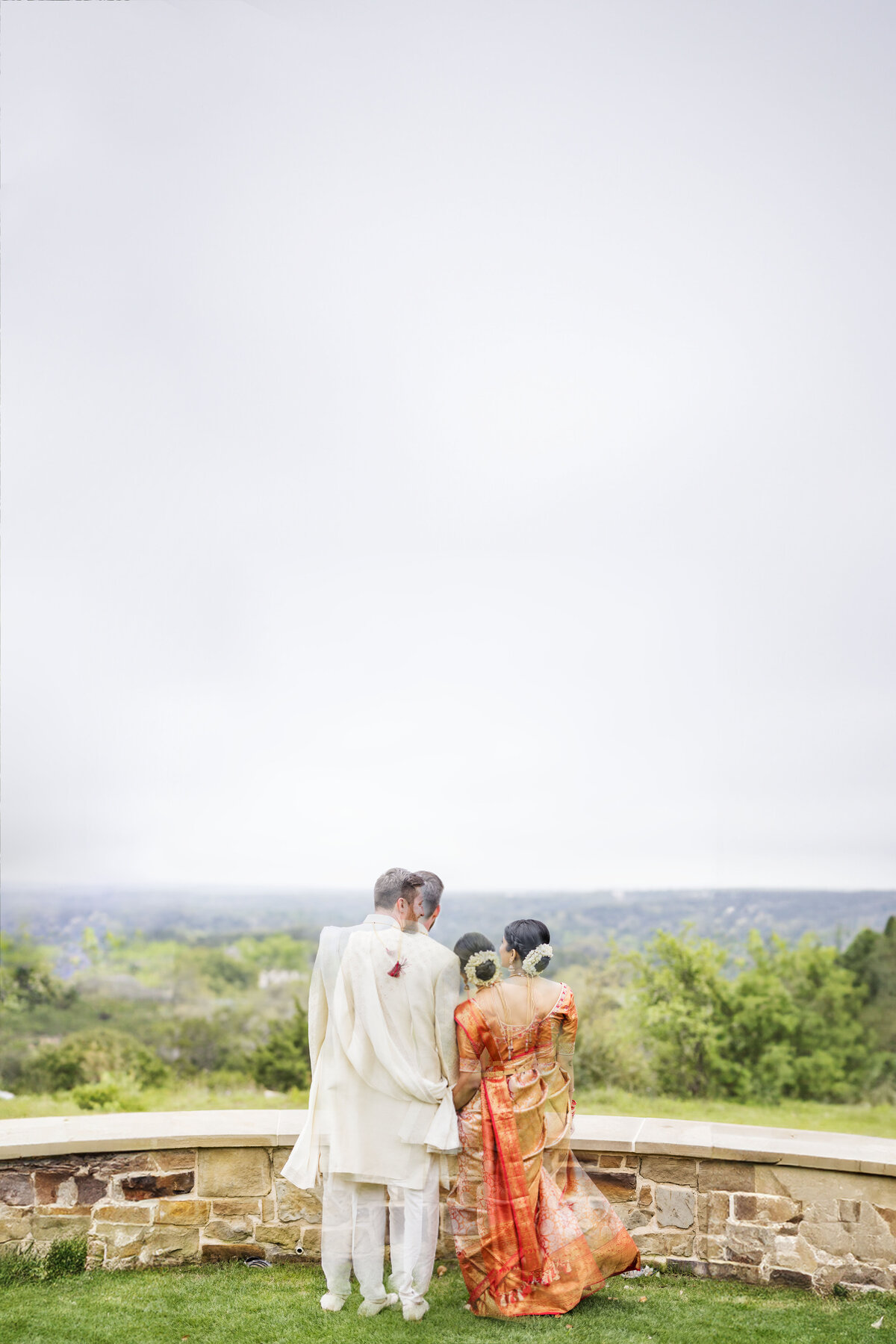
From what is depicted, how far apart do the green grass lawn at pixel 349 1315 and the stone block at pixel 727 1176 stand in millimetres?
350


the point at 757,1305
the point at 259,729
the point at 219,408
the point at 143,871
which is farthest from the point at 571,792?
the point at 757,1305

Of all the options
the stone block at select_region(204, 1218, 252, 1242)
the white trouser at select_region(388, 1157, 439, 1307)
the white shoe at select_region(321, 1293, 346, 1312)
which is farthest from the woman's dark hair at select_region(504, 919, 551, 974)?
the stone block at select_region(204, 1218, 252, 1242)

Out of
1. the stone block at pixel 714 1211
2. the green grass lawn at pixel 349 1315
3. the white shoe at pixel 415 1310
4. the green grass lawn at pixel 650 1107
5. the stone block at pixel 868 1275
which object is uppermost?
the stone block at pixel 714 1211

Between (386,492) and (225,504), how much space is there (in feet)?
11.0

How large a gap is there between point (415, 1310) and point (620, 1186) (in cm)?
97

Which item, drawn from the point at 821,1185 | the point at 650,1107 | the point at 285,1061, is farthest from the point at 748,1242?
the point at 285,1061

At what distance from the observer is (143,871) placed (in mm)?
21453

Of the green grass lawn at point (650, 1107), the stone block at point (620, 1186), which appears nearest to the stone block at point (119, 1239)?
the stone block at point (620, 1186)

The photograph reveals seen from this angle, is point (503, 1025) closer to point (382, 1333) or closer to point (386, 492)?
point (382, 1333)

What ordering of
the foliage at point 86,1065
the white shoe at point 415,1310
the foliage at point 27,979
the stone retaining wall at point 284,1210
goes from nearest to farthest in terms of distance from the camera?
the white shoe at point 415,1310, the stone retaining wall at point 284,1210, the foliage at point 86,1065, the foliage at point 27,979

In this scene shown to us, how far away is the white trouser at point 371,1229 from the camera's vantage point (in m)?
3.60

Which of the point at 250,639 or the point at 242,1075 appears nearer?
the point at 242,1075

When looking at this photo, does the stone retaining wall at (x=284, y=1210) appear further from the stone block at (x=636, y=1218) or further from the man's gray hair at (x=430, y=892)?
the man's gray hair at (x=430, y=892)

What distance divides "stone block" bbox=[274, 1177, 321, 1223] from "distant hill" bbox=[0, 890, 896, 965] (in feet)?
33.2
